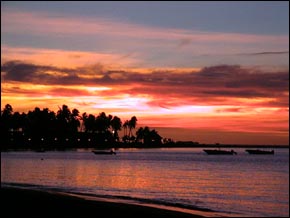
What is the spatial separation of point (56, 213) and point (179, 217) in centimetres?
711

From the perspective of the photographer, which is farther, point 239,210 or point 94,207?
point 239,210

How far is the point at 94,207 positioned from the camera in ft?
101

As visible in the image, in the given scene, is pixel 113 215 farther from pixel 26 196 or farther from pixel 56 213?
pixel 26 196

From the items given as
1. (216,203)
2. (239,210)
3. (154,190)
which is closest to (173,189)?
(154,190)

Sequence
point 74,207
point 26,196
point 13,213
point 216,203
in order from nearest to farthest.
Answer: point 13,213 → point 74,207 → point 26,196 → point 216,203

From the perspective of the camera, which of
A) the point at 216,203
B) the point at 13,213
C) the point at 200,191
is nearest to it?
the point at 13,213

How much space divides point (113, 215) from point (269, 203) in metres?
→ 18.8

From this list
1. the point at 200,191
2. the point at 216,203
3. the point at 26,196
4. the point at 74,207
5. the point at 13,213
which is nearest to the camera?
the point at 13,213

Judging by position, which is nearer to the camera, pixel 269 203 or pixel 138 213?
pixel 138 213

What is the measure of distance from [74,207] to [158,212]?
5272 mm

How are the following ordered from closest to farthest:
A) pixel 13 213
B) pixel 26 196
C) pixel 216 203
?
pixel 13 213 → pixel 26 196 → pixel 216 203

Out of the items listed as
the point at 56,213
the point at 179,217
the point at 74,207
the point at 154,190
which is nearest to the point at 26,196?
the point at 74,207

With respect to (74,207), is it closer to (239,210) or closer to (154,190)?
(239,210)

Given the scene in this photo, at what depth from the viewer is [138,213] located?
95.1ft
